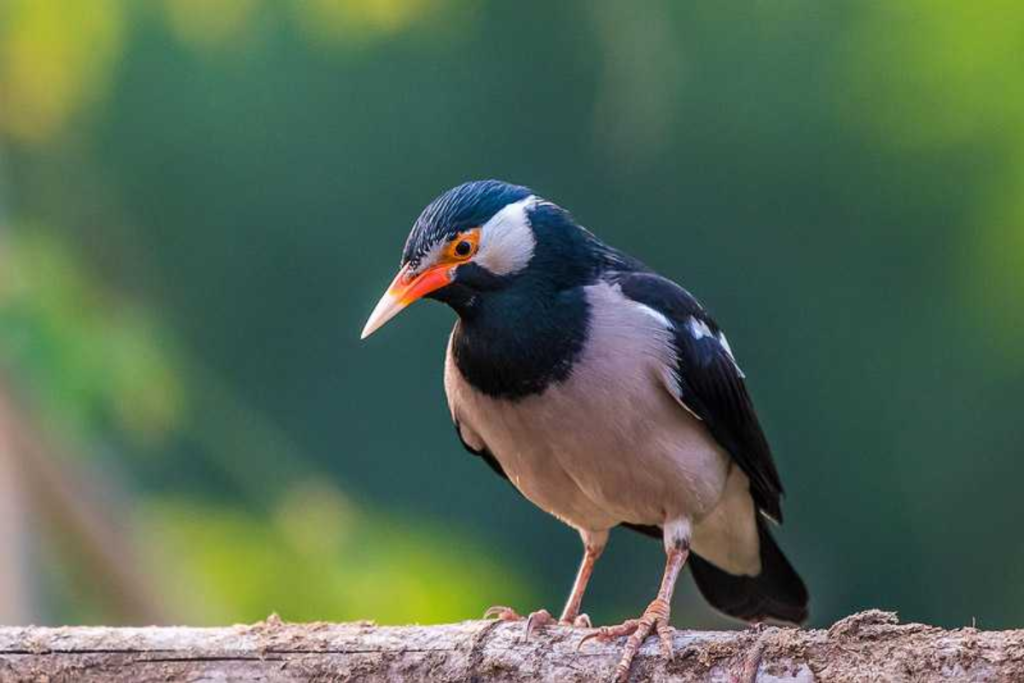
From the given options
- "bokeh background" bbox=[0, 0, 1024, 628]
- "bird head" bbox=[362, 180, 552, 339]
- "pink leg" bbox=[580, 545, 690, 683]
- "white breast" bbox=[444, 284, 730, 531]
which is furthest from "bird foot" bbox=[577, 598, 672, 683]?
"bokeh background" bbox=[0, 0, 1024, 628]

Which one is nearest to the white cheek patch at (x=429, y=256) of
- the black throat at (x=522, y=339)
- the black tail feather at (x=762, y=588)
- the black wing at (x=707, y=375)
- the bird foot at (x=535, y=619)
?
the black throat at (x=522, y=339)

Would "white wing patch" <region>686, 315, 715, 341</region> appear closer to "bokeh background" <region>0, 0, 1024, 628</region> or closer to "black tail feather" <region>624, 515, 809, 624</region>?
"black tail feather" <region>624, 515, 809, 624</region>

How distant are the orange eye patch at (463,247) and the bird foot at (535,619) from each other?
0.54 meters

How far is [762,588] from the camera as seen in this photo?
2.81 m

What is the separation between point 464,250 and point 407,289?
0.11 meters

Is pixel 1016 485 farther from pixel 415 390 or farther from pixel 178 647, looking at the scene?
pixel 178 647

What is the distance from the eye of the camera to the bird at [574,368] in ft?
7.55

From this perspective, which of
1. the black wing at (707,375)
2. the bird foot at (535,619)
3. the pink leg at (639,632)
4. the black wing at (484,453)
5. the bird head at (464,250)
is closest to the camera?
the pink leg at (639,632)

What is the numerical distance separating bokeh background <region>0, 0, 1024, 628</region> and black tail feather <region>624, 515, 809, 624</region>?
1496mm

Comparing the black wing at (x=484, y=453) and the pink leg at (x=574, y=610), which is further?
the black wing at (x=484, y=453)

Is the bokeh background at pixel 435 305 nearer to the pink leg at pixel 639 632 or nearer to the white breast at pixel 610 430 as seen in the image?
the white breast at pixel 610 430

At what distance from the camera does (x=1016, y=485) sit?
15.4 ft

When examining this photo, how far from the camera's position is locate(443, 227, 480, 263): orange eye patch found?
2.31m

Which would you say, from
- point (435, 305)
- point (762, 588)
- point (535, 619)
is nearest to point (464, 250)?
point (535, 619)
